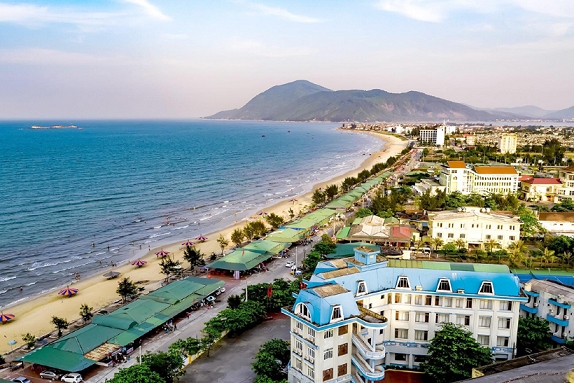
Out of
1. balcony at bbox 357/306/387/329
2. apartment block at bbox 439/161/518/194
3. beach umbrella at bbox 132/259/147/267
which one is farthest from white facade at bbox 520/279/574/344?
apartment block at bbox 439/161/518/194

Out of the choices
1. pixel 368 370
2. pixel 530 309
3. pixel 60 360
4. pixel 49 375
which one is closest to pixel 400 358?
pixel 368 370

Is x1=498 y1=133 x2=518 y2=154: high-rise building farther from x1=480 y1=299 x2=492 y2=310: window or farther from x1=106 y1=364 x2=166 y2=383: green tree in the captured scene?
x1=106 y1=364 x2=166 y2=383: green tree

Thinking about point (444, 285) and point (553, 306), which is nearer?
point (444, 285)

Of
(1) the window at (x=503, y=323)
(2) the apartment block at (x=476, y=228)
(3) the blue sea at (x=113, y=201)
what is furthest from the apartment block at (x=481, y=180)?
(1) the window at (x=503, y=323)

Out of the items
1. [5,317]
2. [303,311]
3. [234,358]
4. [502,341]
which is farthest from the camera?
[5,317]

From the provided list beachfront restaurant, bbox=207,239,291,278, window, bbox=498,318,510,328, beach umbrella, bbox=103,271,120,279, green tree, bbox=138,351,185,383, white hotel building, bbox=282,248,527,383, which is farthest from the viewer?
beach umbrella, bbox=103,271,120,279

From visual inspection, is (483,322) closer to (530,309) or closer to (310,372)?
(530,309)

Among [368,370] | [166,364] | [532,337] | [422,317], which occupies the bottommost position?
[166,364]
